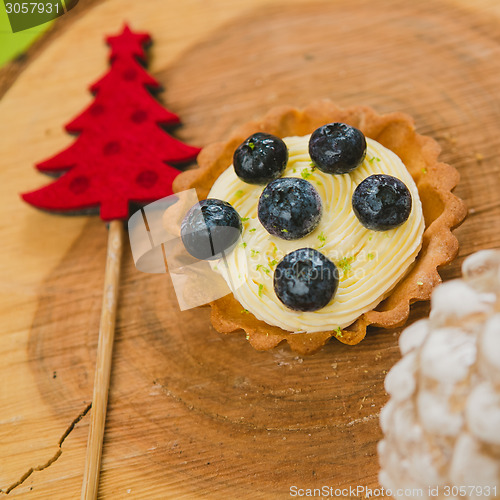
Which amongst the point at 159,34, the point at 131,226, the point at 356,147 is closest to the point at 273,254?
the point at 356,147

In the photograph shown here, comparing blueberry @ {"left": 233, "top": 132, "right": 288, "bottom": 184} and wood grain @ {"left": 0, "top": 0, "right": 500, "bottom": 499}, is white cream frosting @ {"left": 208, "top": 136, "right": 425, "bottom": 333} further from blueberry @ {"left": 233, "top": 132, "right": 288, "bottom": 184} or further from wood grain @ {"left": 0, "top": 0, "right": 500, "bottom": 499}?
wood grain @ {"left": 0, "top": 0, "right": 500, "bottom": 499}

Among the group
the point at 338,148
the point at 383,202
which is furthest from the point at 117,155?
the point at 383,202

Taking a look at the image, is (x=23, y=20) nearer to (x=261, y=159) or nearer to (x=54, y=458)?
(x=261, y=159)

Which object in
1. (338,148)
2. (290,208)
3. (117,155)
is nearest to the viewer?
(290,208)

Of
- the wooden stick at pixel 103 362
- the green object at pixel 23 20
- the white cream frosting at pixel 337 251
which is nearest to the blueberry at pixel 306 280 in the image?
the white cream frosting at pixel 337 251

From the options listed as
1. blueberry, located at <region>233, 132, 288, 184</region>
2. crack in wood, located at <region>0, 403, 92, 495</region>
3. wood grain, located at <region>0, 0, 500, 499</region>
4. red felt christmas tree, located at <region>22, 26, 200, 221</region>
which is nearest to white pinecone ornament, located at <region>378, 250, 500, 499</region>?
wood grain, located at <region>0, 0, 500, 499</region>

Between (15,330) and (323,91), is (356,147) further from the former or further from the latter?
(15,330)
